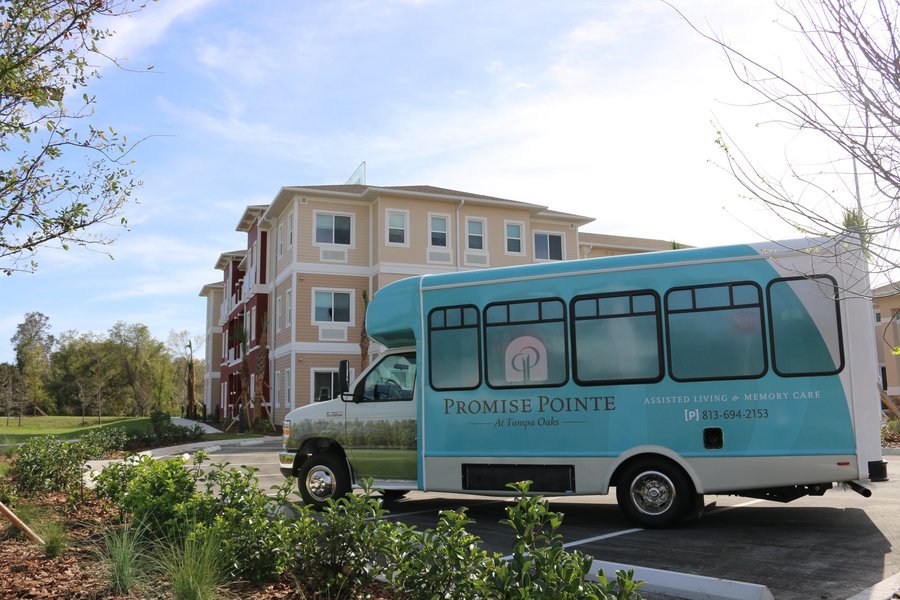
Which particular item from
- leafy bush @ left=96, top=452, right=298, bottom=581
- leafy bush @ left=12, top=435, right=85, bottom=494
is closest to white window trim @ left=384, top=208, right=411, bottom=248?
leafy bush @ left=12, top=435, right=85, bottom=494

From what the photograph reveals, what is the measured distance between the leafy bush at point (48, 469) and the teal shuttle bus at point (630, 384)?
116 inches

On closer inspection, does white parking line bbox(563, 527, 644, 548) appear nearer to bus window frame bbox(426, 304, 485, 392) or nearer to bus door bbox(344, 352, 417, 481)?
bus window frame bbox(426, 304, 485, 392)

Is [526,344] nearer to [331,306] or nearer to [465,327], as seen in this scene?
[465,327]

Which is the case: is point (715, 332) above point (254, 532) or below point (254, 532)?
above

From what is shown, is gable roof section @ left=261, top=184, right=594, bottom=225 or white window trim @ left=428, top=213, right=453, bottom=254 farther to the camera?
white window trim @ left=428, top=213, right=453, bottom=254

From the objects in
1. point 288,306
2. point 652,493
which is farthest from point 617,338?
point 288,306

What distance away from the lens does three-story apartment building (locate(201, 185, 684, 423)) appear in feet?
100

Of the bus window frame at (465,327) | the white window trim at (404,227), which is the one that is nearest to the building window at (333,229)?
the white window trim at (404,227)

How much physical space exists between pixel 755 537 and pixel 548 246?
1088 inches

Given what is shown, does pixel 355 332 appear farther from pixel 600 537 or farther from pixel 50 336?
pixel 50 336

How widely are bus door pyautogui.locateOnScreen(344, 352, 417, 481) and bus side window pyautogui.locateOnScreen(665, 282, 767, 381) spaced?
3.48 m

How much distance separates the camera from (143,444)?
24.0 m

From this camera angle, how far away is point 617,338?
8.65m

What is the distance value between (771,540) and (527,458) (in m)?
2.75
